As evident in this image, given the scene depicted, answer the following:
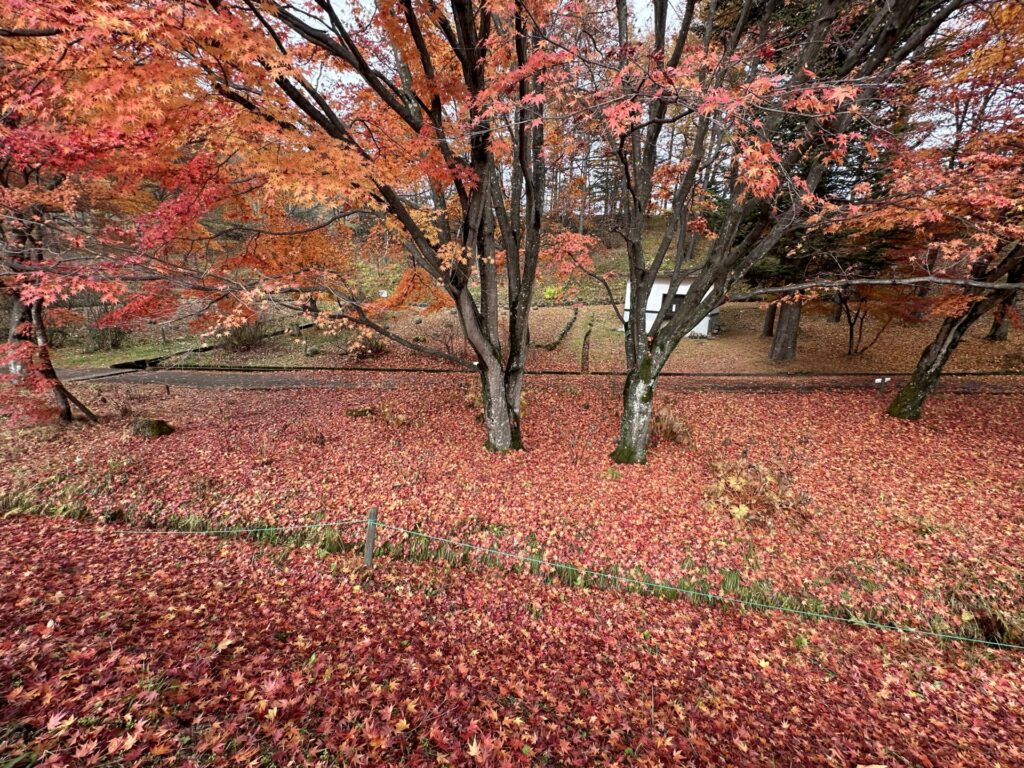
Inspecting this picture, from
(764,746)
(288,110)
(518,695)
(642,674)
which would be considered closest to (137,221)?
(288,110)

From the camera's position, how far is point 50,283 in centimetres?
647

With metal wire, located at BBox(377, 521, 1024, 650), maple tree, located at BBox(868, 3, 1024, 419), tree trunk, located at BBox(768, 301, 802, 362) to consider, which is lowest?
metal wire, located at BBox(377, 521, 1024, 650)

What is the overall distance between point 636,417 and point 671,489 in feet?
4.71

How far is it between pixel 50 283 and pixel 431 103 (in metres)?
6.91

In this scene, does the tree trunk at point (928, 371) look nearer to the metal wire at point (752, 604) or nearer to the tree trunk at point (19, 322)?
the metal wire at point (752, 604)

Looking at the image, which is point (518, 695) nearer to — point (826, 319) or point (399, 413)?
point (399, 413)

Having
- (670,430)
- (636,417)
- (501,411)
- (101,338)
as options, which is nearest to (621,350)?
(670,430)

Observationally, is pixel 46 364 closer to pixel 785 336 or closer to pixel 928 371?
pixel 928 371

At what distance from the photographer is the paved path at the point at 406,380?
11.6m

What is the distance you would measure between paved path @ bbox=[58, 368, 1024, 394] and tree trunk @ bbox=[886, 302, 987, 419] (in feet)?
7.71

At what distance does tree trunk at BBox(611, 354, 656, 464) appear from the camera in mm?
7363

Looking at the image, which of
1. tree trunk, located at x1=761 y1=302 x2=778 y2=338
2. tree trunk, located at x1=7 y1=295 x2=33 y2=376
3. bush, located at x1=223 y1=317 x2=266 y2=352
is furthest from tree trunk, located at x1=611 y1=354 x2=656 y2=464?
bush, located at x1=223 y1=317 x2=266 y2=352

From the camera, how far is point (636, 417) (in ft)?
24.8

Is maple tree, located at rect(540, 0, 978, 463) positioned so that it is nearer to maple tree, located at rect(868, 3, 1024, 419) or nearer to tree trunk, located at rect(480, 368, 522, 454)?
maple tree, located at rect(868, 3, 1024, 419)
